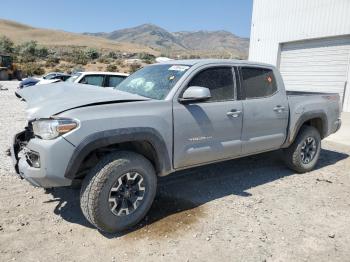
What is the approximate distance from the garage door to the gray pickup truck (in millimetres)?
10087

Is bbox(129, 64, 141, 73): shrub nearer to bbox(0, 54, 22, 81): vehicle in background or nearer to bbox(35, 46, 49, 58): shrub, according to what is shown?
bbox(0, 54, 22, 81): vehicle in background

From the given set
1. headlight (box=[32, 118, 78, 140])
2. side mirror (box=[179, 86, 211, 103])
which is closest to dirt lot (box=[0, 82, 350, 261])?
headlight (box=[32, 118, 78, 140])

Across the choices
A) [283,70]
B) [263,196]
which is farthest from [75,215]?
[283,70]

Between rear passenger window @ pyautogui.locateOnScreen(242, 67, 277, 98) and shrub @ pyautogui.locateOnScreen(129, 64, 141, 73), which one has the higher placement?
rear passenger window @ pyautogui.locateOnScreen(242, 67, 277, 98)

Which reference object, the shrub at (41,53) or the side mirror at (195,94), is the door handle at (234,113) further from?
the shrub at (41,53)

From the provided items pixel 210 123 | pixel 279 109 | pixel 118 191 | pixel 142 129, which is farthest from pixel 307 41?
pixel 118 191

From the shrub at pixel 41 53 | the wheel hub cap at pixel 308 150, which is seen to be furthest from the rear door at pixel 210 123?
the shrub at pixel 41 53

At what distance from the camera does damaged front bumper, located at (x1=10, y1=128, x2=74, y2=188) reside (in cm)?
318

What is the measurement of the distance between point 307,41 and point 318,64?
1.39 metres

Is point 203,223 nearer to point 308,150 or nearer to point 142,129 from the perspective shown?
point 142,129

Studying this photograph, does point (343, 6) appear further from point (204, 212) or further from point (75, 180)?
point (75, 180)

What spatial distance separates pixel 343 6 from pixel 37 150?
46.5ft

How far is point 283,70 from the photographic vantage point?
1686 centimetres

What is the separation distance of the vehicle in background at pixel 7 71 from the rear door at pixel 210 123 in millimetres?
28282
